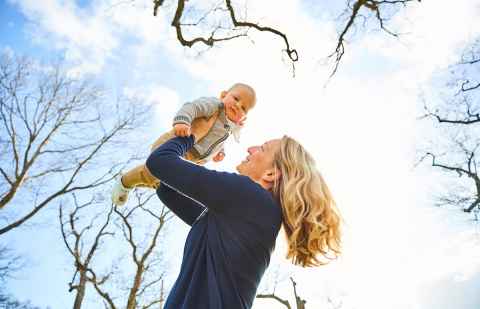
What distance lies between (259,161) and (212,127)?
1012 millimetres

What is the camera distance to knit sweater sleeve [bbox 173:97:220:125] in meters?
2.23

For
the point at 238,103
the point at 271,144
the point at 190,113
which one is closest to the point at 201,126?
the point at 190,113

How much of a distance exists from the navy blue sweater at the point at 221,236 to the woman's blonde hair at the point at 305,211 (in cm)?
9

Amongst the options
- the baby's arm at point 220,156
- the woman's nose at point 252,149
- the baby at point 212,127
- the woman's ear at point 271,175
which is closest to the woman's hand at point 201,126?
the baby at point 212,127

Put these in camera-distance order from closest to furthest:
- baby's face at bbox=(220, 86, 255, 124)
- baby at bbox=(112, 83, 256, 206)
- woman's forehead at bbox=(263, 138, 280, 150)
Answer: woman's forehead at bbox=(263, 138, 280, 150) → baby at bbox=(112, 83, 256, 206) → baby's face at bbox=(220, 86, 255, 124)

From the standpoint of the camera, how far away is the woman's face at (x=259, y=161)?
199 centimetres

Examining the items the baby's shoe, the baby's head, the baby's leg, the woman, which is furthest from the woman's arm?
the baby's head

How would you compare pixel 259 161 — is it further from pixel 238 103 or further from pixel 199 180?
pixel 238 103

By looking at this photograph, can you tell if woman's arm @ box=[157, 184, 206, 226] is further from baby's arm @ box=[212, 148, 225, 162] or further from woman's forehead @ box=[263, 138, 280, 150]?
baby's arm @ box=[212, 148, 225, 162]

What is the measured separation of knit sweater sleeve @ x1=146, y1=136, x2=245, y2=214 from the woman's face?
0.36 meters

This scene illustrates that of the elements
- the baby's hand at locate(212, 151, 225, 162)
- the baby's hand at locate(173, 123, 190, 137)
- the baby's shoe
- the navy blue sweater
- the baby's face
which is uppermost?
the baby's face

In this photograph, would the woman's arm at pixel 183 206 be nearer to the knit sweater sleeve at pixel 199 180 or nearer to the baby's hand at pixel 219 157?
the knit sweater sleeve at pixel 199 180

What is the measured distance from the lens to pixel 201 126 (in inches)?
108

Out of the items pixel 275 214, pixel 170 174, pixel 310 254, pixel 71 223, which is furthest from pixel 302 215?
pixel 71 223
